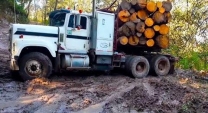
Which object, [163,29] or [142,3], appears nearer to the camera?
[142,3]

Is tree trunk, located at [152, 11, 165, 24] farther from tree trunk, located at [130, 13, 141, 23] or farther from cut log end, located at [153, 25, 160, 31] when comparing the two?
tree trunk, located at [130, 13, 141, 23]

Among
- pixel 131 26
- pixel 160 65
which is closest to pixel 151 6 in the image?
pixel 131 26

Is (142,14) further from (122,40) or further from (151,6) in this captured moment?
(122,40)

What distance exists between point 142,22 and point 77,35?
2558mm

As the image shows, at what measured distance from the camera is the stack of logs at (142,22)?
10.7 meters

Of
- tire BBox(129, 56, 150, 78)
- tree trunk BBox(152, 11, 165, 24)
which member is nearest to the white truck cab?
tire BBox(129, 56, 150, 78)

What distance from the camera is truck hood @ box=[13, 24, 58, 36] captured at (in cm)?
897

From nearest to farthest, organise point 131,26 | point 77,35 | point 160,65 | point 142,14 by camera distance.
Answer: point 77,35 < point 131,26 < point 142,14 < point 160,65

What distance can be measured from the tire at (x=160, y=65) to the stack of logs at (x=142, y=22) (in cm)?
65

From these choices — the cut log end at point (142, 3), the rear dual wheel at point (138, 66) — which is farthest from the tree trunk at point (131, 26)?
the rear dual wheel at point (138, 66)

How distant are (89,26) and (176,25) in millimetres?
8593

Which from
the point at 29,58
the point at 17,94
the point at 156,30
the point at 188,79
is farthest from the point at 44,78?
the point at 188,79

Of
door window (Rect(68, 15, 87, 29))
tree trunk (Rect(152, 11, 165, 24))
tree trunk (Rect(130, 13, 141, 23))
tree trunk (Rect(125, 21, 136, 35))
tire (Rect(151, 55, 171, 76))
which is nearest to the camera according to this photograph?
door window (Rect(68, 15, 87, 29))

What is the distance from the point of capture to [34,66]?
9.19 metres
